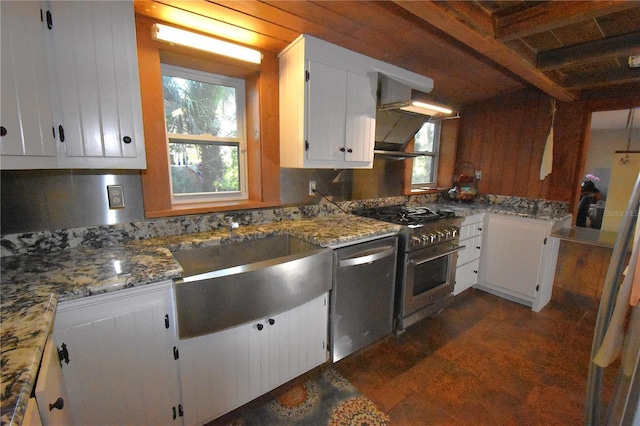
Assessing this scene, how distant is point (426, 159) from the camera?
375 centimetres

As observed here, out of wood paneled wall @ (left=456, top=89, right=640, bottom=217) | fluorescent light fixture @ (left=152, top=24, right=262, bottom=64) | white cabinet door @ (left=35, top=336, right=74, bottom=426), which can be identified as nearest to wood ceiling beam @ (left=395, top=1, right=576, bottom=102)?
wood paneled wall @ (left=456, top=89, right=640, bottom=217)

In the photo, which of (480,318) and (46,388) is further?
(480,318)

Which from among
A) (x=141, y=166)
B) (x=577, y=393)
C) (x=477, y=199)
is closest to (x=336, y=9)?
(x=141, y=166)

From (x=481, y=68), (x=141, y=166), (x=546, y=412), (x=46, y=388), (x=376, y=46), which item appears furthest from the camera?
(x=481, y=68)

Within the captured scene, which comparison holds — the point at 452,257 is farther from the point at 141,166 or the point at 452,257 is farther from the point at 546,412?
the point at 141,166

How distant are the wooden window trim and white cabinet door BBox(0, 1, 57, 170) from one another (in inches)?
18.7

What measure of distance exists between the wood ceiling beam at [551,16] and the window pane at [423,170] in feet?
6.41

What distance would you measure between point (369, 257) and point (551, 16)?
1689mm

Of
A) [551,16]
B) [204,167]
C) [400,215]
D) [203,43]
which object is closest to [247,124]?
[204,167]

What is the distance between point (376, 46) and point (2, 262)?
2.38 metres

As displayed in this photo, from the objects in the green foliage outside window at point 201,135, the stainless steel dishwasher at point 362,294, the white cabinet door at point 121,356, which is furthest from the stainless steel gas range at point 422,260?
the white cabinet door at point 121,356

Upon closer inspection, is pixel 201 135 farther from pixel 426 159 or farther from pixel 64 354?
pixel 426 159

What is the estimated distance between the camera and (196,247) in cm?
161

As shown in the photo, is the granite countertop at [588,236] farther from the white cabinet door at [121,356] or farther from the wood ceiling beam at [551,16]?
the white cabinet door at [121,356]
